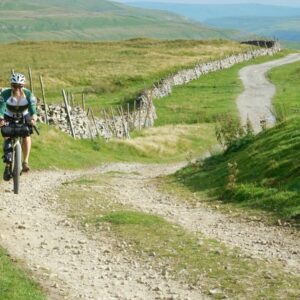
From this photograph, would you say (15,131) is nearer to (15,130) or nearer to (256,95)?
(15,130)

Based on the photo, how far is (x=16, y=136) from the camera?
50.9 ft

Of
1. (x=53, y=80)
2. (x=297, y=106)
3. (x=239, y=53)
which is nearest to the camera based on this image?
(x=297, y=106)

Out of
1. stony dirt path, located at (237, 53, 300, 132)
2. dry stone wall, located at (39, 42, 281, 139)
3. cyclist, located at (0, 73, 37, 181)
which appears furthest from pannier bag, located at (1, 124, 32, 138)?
stony dirt path, located at (237, 53, 300, 132)

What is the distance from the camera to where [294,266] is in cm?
1183

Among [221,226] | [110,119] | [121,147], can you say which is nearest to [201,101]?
[110,119]

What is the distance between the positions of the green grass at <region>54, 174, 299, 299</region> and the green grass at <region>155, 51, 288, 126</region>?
34897mm

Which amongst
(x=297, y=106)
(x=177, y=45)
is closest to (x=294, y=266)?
(x=297, y=106)

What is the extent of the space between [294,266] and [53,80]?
69159 millimetres

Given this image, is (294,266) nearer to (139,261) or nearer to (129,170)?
(139,261)

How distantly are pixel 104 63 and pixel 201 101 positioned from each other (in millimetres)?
36981

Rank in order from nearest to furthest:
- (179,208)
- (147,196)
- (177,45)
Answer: (179,208), (147,196), (177,45)

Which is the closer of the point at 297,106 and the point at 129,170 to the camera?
the point at 129,170

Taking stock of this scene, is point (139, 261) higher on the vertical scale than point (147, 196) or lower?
higher

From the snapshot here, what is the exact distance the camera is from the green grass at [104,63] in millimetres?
72125
